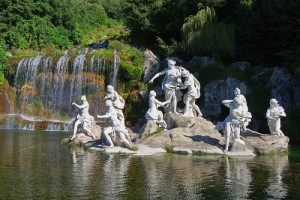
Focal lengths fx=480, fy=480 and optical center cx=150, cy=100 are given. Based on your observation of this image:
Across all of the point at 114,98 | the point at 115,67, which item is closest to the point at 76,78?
the point at 115,67

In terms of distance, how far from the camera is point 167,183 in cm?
1230

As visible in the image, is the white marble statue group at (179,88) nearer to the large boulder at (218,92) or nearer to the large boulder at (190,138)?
the large boulder at (190,138)

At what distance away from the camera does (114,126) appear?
1905 centimetres

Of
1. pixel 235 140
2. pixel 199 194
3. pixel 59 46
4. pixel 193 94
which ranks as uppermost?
pixel 59 46

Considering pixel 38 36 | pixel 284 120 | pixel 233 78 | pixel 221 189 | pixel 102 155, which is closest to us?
pixel 221 189

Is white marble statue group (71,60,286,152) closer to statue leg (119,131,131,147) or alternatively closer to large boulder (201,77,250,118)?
statue leg (119,131,131,147)

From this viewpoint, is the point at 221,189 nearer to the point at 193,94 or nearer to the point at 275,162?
the point at 275,162

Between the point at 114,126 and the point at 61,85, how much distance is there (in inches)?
721

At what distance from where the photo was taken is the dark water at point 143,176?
11117 millimetres

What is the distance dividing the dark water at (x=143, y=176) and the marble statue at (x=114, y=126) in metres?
1.05

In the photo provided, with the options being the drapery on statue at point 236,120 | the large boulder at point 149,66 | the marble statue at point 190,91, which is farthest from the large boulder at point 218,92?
the drapery on statue at point 236,120

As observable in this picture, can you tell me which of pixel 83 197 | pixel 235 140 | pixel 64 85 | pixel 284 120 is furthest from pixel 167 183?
pixel 64 85

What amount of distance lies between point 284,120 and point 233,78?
5624 millimetres

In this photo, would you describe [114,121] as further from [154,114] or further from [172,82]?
[172,82]
